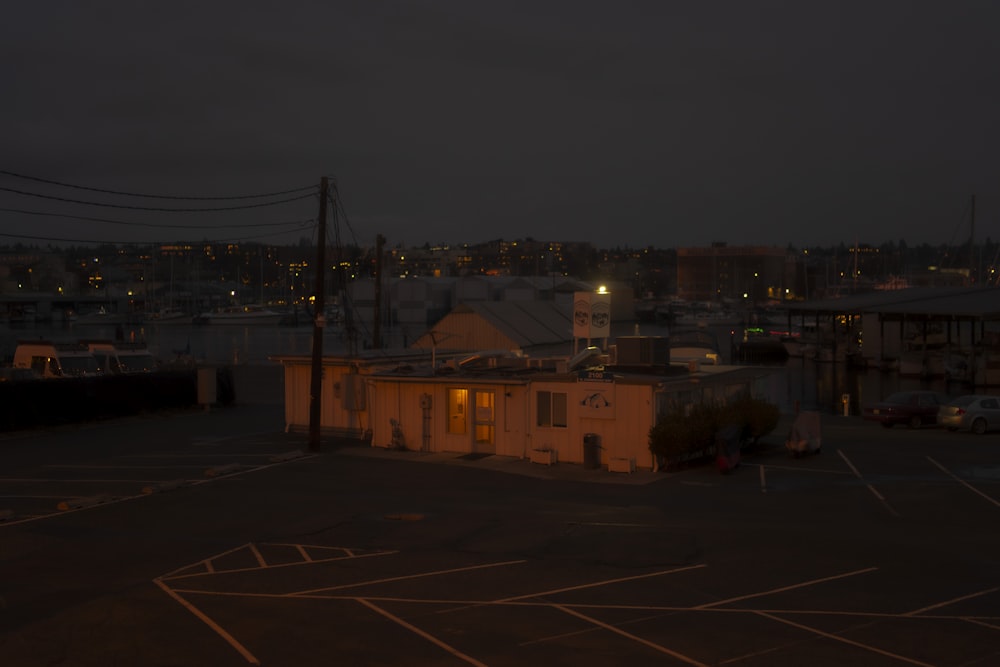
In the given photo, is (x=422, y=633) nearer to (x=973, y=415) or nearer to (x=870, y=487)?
(x=870, y=487)

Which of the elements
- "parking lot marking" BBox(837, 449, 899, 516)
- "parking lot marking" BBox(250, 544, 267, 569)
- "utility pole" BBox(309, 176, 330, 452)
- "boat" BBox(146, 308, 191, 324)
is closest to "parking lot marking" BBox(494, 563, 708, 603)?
"parking lot marking" BBox(250, 544, 267, 569)

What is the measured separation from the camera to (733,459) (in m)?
20.2

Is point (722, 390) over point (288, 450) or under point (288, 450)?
over

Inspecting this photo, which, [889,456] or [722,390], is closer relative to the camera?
[889,456]

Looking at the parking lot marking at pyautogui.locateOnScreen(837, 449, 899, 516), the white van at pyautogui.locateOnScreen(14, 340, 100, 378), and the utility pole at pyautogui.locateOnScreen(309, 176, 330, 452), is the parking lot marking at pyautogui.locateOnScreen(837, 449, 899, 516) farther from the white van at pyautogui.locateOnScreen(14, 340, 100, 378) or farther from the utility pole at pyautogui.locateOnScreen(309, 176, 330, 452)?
the white van at pyautogui.locateOnScreen(14, 340, 100, 378)

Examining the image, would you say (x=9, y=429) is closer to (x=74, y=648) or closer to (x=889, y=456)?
(x=74, y=648)

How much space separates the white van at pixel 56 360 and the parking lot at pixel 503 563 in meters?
18.0

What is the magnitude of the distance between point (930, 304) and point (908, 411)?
33054 millimetres

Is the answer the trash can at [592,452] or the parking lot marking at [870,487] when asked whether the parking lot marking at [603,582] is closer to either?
the parking lot marking at [870,487]

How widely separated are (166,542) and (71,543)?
1400 millimetres

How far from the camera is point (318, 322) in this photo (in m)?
22.9

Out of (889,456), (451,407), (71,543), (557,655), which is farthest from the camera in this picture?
(451,407)

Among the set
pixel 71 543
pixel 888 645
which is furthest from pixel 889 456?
pixel 71 543

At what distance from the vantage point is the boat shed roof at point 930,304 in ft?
181
